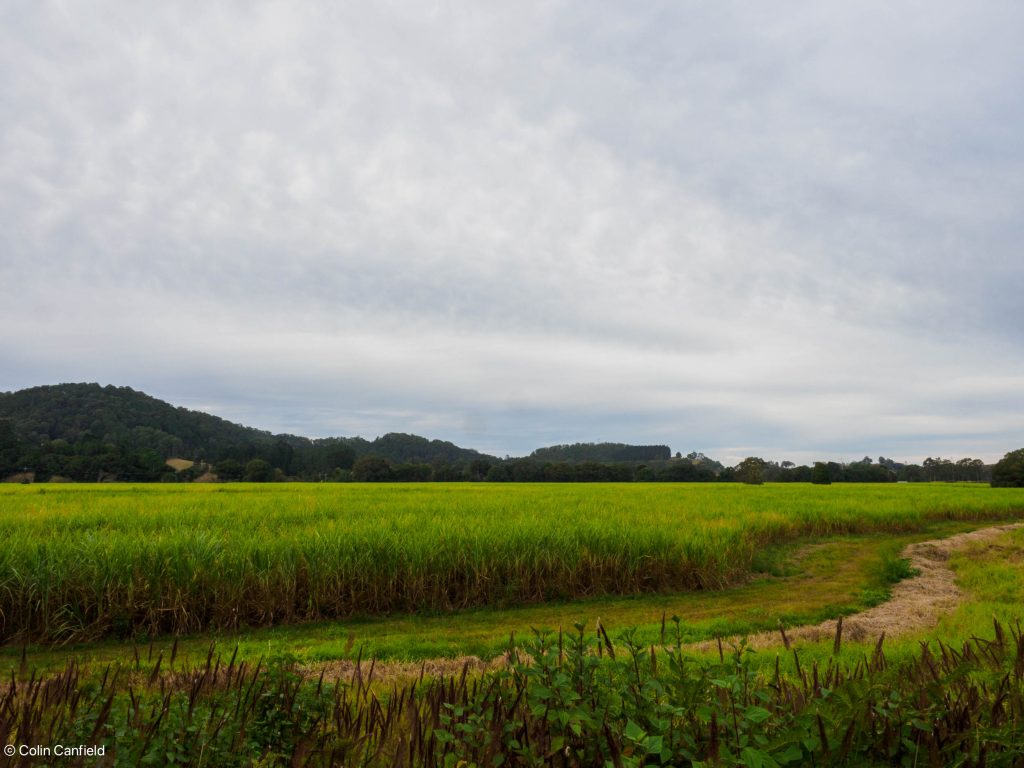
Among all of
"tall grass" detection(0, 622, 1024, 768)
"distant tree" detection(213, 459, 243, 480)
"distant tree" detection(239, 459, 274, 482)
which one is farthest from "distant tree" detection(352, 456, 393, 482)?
"tall grass" detection(0, 622, 1024, 768)

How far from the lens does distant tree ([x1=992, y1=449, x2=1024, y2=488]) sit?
68113 mm

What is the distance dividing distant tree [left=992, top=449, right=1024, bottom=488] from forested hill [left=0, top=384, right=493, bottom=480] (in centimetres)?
7915

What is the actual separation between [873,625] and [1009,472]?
8547 centimetres

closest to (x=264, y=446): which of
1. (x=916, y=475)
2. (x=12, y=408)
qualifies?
(x=12, y=408)

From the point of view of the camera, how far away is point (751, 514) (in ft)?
60.4

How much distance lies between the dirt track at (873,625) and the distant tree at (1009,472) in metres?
73.8

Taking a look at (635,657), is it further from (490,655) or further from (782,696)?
(490,655)

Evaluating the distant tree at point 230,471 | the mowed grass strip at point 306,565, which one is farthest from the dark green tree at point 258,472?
the mowed grass strip at point 306,565

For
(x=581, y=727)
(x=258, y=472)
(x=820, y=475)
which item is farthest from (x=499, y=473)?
(x=581, y=727)

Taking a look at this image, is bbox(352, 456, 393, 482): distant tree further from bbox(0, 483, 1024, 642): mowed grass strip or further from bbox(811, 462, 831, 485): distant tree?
bbox(0, 483, 1024, 642): mowed grass strip

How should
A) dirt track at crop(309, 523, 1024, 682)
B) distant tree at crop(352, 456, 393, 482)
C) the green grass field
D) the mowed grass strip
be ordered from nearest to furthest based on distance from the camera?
the green grass field
dirt track at crop(309, 523, 1024, 682)
the mowed grass strip
distant tree at crop(352, 456, 393, 482)

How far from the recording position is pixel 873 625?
27.1ft

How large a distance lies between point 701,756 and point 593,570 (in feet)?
31.3

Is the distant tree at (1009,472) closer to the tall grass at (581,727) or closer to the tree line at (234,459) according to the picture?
the tree line at (234,459)
